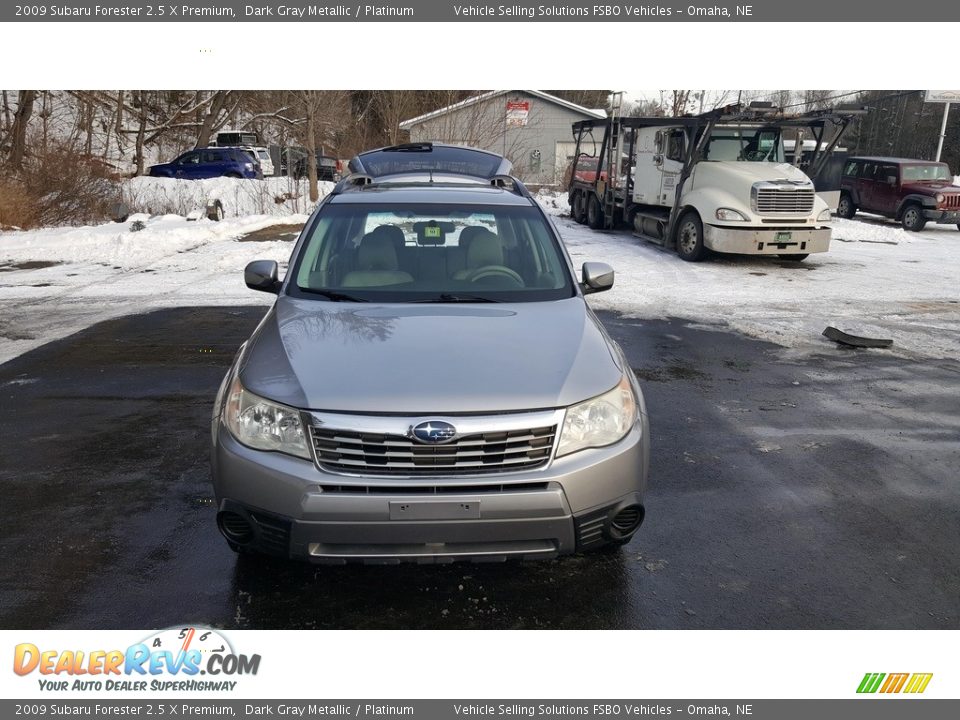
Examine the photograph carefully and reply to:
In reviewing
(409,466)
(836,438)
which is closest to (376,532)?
(409,466)

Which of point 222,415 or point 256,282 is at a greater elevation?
point 256,282

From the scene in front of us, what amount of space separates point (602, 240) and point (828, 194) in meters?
4.74

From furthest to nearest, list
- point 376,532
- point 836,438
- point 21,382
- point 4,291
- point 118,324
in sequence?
point 4,291, point 118,324, point 21,382, point 836,438, point 376,532

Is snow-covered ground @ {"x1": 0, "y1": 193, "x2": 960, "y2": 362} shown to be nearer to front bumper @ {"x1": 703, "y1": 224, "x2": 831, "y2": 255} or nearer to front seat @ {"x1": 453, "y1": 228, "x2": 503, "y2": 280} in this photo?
front bumper @ {"x1": 703, "y1": 224, "x2": 831, "y2": 255}

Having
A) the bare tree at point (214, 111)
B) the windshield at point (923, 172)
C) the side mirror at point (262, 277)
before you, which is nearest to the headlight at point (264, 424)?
the side mirror at point (262, 277)

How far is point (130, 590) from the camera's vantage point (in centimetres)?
346

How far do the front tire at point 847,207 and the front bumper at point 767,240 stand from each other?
11300mm

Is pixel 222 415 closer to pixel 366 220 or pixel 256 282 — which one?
pixel 256 282

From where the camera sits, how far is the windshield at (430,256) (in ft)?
14.0

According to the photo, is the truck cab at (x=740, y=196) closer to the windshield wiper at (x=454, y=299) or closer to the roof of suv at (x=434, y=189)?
the roof of suv at (x=434, y=189)

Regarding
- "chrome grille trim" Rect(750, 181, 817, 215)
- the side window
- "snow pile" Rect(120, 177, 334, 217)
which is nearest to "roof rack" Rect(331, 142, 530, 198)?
"chrome grille trim" Rect(750, 181, 817, 215)

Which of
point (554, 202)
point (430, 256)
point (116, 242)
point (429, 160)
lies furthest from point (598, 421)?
point (554, 202)

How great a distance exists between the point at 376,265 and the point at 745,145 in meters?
12.6

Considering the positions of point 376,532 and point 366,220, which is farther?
point 366,220
